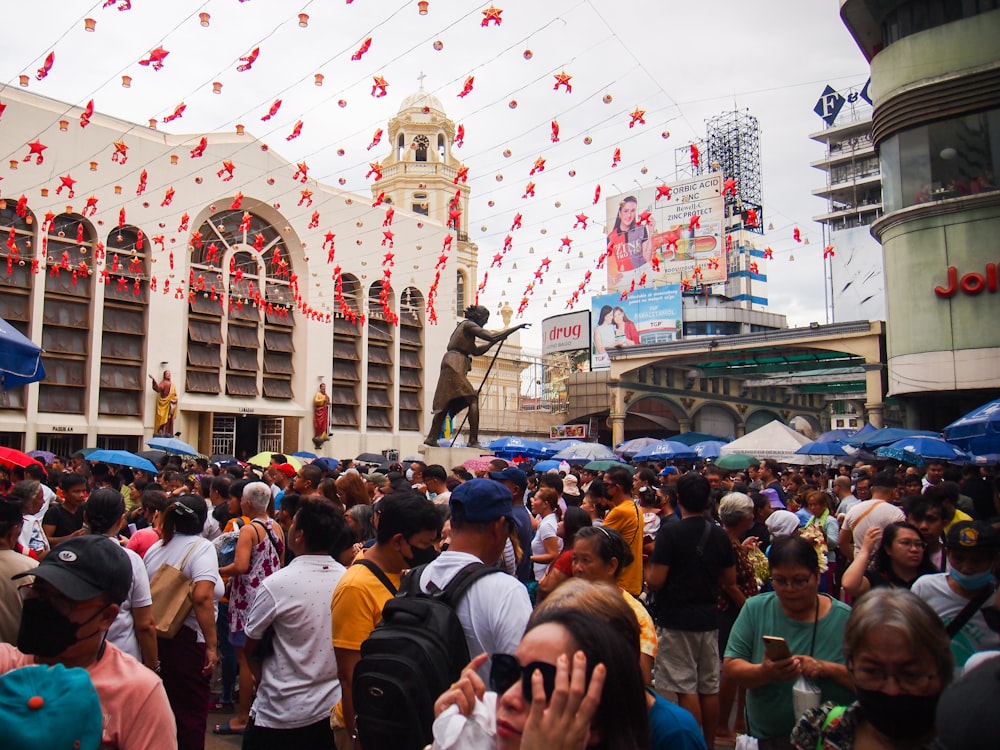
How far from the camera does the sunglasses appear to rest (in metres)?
1.57

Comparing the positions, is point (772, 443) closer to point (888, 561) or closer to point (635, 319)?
point (888, 561)

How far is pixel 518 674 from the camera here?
5.43 feet

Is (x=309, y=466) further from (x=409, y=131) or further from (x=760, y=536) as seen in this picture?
(x=409, y=131)

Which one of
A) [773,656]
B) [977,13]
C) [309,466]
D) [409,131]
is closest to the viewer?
[773,656]

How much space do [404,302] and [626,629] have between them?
1418 inches

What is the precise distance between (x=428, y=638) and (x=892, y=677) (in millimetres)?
1296

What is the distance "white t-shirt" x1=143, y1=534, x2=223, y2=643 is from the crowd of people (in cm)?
1

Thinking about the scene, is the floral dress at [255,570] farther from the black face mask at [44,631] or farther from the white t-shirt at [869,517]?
the white t-shirt at [869,517]

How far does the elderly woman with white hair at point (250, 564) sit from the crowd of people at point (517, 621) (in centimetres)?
2

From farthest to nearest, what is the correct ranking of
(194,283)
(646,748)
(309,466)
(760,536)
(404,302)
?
(404,302), (194,283), (309,466), (760,536), (646,748)

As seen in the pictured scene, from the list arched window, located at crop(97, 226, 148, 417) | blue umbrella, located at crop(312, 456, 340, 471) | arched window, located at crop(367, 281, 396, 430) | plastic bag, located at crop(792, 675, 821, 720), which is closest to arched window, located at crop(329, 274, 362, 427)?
arched window, located at crop(367, 281, 396, 430)

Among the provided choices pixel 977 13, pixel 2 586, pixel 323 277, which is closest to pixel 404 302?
pixel 323 277

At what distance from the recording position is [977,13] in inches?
722

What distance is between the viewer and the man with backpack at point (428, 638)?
2.39 m
